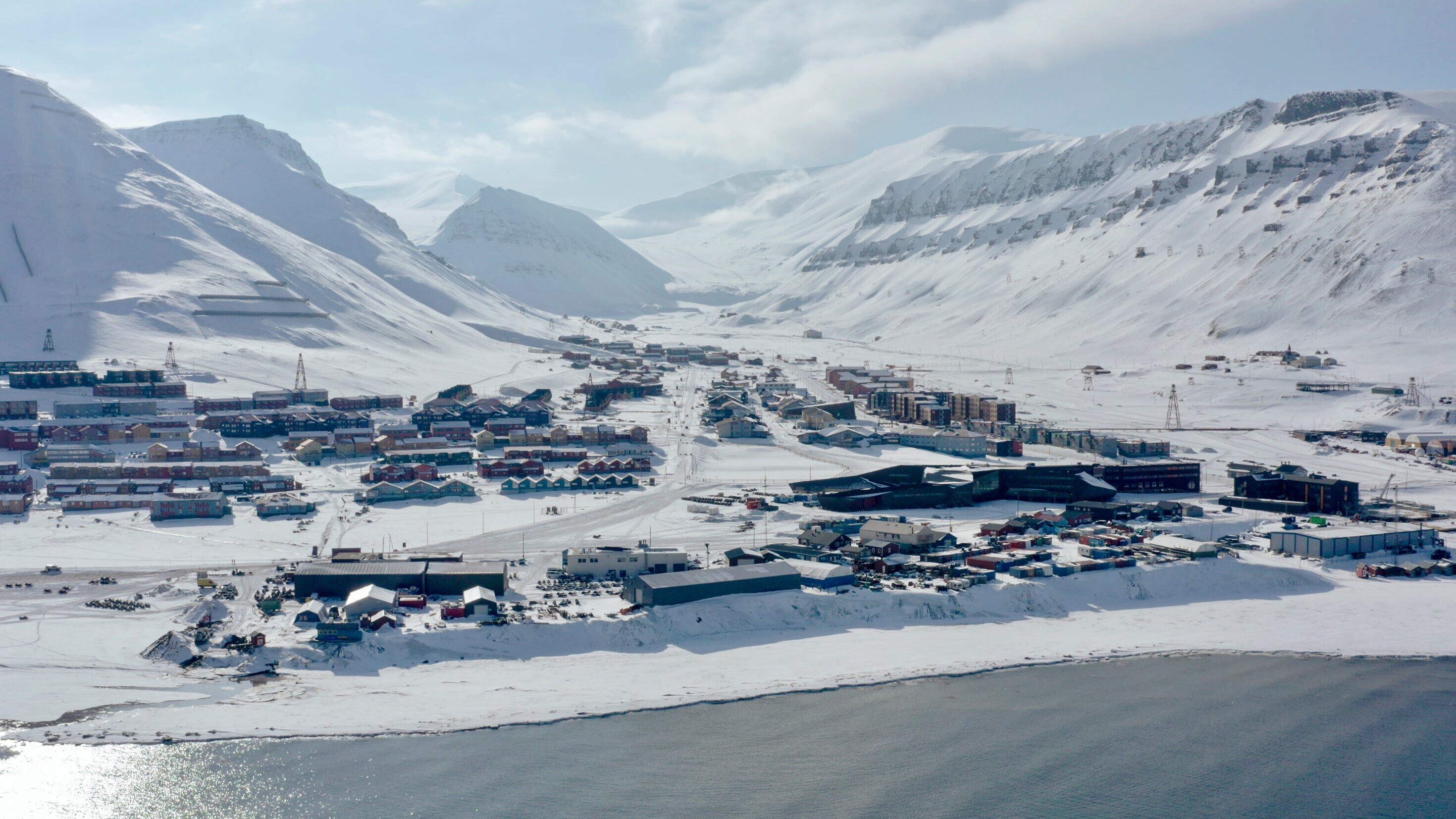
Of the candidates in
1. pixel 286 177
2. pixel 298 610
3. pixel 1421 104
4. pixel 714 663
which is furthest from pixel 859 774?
pixel 286 177

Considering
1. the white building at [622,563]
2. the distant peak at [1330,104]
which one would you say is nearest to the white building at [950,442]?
the white building at [622,563]

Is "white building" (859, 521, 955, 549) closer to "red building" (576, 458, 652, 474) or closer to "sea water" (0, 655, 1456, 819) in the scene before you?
"sea water" (0, 655, 1456, 819)

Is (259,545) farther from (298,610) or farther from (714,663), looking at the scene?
(714,663)

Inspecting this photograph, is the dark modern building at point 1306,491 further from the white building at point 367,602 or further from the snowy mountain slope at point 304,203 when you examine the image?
the snowy mountain slope at point 304,203

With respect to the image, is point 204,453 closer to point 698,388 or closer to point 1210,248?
point 698,388

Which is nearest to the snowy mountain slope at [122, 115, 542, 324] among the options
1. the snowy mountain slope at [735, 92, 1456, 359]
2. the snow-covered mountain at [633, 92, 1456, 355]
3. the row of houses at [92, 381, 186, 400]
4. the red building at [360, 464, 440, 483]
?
the snow-covered mountain at [633, 92, 1456, 355]

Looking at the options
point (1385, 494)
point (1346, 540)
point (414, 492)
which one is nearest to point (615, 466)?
point (414, 492)
